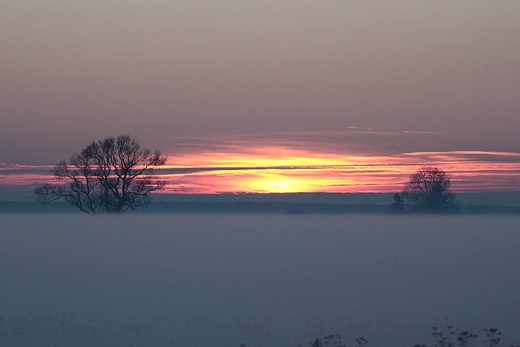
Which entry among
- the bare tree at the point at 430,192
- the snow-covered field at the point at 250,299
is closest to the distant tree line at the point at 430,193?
the bare tree at the point at 430,192

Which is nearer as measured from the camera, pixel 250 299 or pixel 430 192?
pixel 250 299

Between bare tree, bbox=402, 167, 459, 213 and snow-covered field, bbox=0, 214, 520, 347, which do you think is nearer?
snow-covered field, bbox=0, 214, 520, 347

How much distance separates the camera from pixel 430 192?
249 feet

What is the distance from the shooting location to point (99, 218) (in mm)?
58750

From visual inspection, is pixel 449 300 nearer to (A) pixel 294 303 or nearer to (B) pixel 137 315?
(A) pixel 294 303

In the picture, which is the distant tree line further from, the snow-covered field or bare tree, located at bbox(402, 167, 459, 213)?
the snow-covered field

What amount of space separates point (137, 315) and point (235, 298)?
353 cm

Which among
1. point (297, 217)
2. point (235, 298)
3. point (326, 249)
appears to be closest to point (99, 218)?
point (326, 249)

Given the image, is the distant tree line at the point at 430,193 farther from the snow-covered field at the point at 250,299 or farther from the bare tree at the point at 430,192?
the snow-covered field at the point at 250,299

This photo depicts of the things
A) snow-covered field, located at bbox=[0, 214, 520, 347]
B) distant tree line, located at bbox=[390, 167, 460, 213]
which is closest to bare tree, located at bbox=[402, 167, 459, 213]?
distant tree line, located at bbox=[390, 167, 460, 213]

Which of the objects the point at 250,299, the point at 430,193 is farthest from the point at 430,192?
the point at 250,299

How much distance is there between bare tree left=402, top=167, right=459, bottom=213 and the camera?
7556cm

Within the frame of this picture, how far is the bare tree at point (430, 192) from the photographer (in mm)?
75562

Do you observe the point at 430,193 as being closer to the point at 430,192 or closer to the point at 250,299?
the point at 430,192
